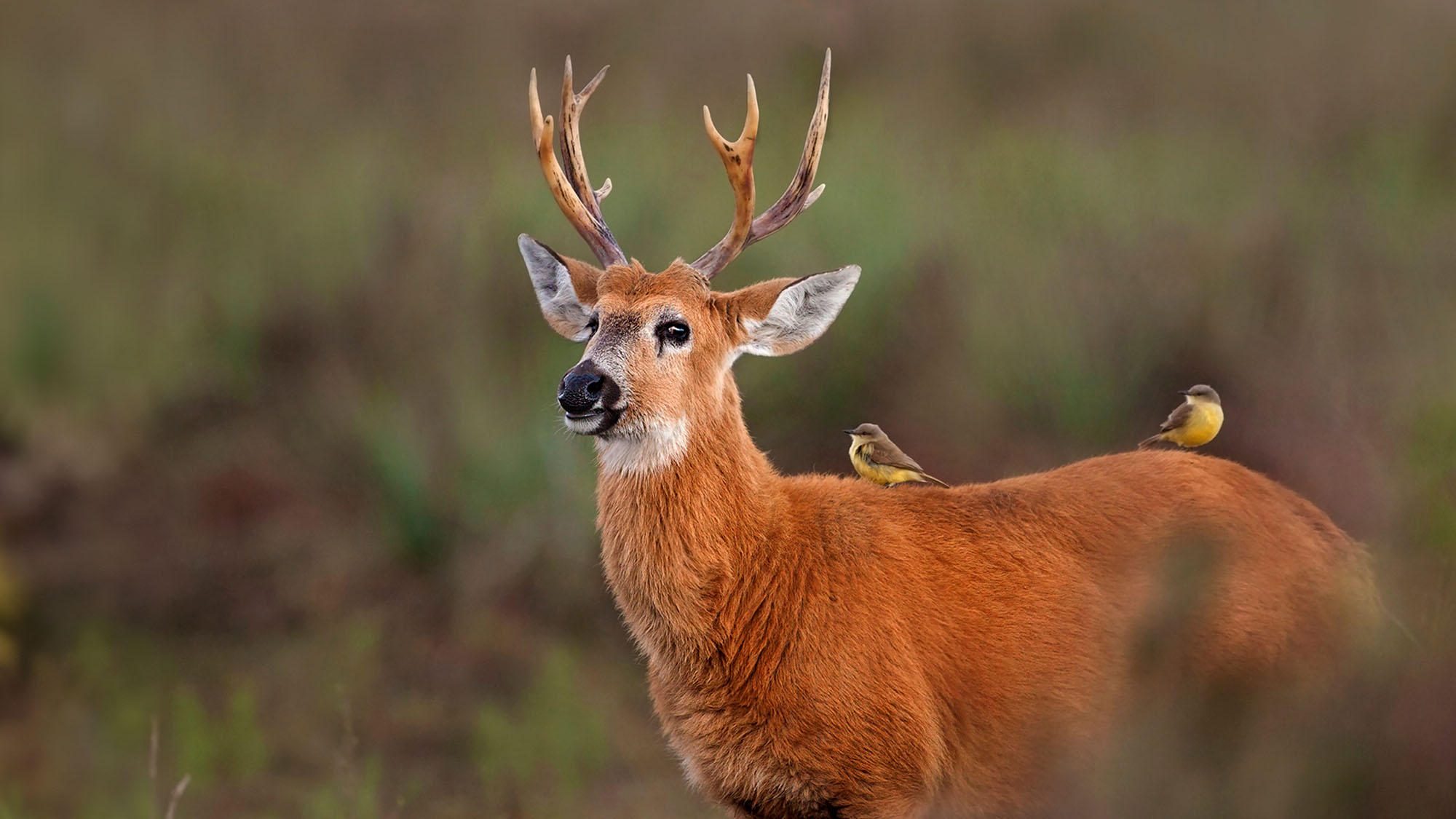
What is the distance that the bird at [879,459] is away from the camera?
6.48 meters

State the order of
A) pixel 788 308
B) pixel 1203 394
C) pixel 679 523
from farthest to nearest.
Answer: pixel 1203 394, pixel 788 308, pixel 679 523

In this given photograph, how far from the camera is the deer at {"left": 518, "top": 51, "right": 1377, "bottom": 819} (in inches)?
195

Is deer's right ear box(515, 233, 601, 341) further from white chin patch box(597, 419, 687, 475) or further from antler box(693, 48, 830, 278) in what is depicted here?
white chin patch box(597, 419, 687, 475)

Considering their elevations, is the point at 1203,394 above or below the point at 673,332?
below

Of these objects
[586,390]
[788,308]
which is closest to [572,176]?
[788,308]

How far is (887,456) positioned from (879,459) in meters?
0.04

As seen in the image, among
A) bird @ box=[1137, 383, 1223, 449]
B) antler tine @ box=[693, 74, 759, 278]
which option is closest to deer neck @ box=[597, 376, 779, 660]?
antler tine @ box=[693, 74, 759, 278]

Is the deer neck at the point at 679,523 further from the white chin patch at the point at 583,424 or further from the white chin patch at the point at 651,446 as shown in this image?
the white chin patch at the point at 583,424

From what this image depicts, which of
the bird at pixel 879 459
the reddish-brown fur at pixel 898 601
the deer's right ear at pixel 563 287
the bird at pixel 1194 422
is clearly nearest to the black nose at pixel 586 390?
the reddish-brown fur at pixel 898 601

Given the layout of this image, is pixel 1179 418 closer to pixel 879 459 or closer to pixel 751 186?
pixel 879 459

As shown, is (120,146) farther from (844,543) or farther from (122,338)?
(844,543)

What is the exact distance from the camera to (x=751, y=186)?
5527 mm

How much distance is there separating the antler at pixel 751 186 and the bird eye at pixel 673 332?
33 cm

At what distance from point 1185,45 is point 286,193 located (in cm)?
702
